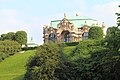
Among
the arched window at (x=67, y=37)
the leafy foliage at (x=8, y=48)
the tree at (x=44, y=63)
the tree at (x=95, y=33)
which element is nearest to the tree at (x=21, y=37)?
the arched window at (x=67, y=37)

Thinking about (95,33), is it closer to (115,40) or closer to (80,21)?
(80,21)

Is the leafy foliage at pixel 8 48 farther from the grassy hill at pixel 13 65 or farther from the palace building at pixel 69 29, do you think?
the palace building at pixel 69 29

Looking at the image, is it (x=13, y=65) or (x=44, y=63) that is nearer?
(x=44, y=63)

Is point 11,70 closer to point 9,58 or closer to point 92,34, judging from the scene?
point 9,58

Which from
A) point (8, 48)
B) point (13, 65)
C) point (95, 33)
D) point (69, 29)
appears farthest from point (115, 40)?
point (69, 29)

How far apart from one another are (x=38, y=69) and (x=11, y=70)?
114 ft

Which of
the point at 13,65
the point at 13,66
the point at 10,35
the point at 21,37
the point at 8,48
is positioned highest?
the point at 10,35

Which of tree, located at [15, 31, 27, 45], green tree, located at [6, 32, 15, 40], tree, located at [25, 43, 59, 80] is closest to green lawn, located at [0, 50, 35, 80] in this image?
tree, located at [15, 31, 27, 45]

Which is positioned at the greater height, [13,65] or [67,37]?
[67,37]

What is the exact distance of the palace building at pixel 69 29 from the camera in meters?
125

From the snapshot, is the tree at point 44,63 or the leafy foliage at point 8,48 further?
A: the leafy foliage at point 8,48

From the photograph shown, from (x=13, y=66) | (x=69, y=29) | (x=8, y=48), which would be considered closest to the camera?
(x=13, y=66)

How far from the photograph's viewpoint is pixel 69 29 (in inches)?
4929

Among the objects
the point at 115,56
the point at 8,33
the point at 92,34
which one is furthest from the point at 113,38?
the point at 8,33
